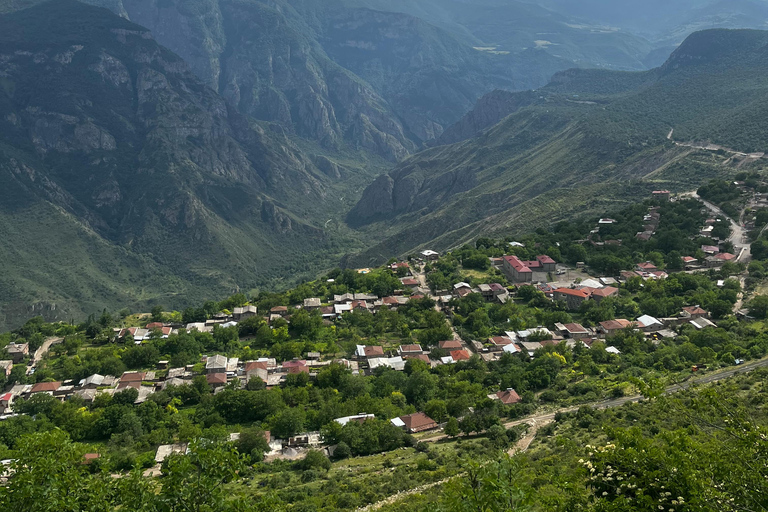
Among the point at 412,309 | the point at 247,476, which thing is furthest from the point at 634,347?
the point at 247,476

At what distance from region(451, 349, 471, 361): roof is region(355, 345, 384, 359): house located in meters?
8.29

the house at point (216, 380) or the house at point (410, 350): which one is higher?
the house at point (216, 380)

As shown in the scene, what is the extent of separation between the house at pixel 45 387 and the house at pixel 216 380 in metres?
15.8

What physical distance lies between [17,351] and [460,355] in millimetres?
54118

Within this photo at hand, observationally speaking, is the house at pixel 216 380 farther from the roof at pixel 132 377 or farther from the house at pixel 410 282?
the house at pixel 410 282

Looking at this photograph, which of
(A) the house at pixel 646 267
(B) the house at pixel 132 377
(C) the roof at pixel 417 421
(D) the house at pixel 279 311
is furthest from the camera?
(A) the house at pixel 646 267

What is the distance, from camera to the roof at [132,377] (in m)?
60.8

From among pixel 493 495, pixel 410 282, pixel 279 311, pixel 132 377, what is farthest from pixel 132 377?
pixel 493 495

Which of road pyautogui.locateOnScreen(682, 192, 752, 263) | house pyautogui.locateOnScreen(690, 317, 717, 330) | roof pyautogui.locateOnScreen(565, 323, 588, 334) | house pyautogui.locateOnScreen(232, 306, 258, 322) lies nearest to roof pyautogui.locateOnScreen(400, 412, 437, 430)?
roof pyautogui.locateOnScreen(565, 323, 588, 334)

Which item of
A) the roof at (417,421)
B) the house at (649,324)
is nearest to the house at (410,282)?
the house at (649,324)

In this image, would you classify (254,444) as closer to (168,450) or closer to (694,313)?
(168,450)

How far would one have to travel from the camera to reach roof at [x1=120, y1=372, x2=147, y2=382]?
199ft

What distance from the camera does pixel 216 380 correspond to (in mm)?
59531

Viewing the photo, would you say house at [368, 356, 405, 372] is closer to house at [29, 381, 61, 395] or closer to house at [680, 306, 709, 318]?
house at [29, 381, 61, 395]
